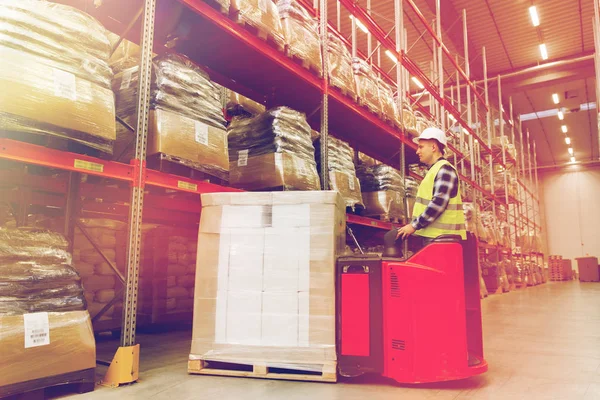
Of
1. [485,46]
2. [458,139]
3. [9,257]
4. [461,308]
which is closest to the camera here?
[9,257]

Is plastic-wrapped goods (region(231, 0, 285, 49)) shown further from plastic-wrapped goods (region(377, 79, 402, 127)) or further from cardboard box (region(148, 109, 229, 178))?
plastic-wrapped goods (region(377, 79, 402, 127))

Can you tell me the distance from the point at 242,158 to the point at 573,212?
93.4ft

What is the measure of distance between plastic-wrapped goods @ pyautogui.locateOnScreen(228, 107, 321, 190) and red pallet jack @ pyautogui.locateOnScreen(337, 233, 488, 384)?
4.59 ft

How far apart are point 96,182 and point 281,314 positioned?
2093 millimetres

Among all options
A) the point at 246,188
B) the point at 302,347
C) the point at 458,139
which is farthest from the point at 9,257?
the point at 458,139

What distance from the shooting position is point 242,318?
314cm

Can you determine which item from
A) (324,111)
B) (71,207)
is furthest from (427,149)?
(71,207)

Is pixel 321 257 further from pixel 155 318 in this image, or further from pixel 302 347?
pixel 155 318

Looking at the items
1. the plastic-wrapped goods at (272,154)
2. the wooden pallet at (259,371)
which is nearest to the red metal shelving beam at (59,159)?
the wooden pallet at (259,371)

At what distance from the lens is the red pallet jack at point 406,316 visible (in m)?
2.96

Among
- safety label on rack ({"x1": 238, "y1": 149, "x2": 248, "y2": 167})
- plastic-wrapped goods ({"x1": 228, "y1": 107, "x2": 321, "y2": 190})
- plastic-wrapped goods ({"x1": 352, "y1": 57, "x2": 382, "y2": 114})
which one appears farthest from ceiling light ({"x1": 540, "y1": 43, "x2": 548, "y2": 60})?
safety label on rack ({"x1": 238, "y1": 149, "x2": 248, "y2": 167})

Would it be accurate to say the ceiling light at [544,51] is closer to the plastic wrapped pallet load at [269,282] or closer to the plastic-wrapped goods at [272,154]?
the plastic-wrapped goods at [272,154]

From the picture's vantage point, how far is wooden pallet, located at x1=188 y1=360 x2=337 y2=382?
3002 mm

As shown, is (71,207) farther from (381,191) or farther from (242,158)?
(381,191)
